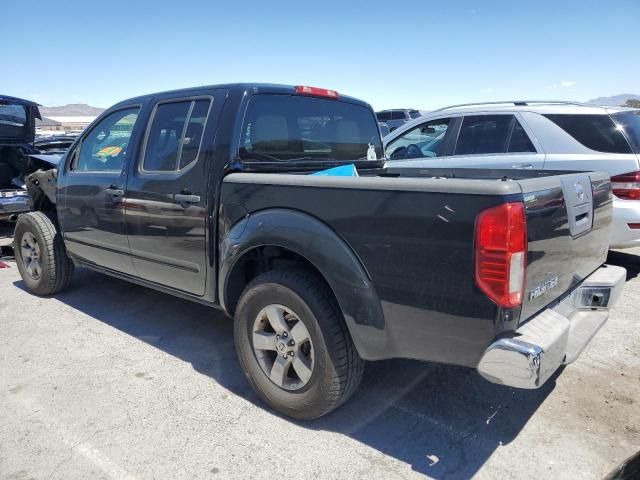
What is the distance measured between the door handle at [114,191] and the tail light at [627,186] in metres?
4.41

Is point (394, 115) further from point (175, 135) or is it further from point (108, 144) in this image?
point (175, 135)

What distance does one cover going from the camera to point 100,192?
3.85m

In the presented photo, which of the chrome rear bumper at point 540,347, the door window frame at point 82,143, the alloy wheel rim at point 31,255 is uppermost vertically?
the door window frame at point 82,143

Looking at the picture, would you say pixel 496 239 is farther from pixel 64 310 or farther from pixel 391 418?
pixel 64 310

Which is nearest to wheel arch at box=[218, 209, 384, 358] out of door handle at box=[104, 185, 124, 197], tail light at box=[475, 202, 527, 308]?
tail light at box=[475, 202, 527, 308]

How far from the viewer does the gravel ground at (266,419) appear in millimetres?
2350

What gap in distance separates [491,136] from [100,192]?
4.21 metres

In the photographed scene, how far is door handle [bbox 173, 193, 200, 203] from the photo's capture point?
3.07m

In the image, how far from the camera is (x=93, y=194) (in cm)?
394

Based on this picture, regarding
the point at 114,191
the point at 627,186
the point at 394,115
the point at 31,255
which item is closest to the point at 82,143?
the point at 114,191

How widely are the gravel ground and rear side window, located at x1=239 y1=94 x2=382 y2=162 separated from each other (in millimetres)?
1561

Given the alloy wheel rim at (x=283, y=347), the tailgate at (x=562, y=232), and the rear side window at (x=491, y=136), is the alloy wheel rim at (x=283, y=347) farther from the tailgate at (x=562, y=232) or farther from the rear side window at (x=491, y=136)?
the rear side window at (x=491, y=136)

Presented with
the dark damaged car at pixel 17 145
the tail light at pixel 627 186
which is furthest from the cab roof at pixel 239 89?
the dark damaged car at pixel 17 145

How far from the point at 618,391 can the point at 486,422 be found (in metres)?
0.99
